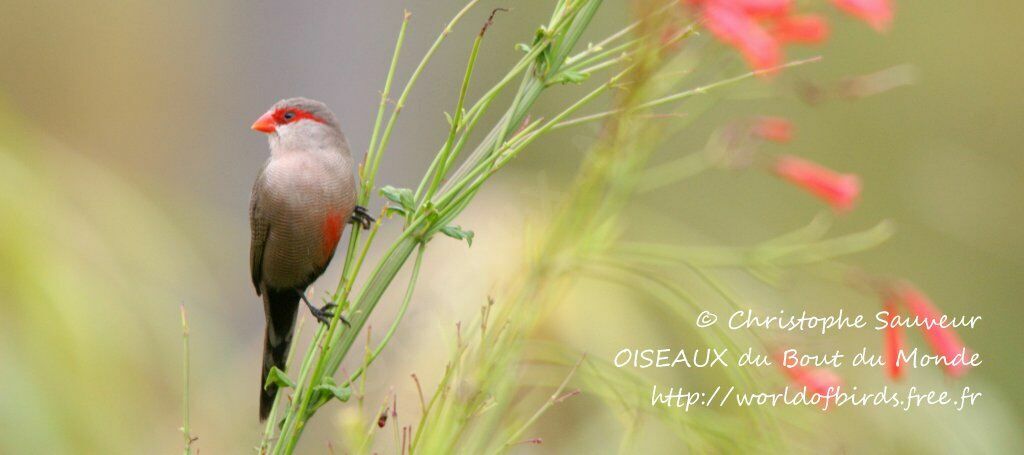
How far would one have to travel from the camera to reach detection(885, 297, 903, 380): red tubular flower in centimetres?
141

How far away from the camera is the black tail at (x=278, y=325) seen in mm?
2537

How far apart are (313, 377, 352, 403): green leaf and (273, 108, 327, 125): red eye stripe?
132 cm

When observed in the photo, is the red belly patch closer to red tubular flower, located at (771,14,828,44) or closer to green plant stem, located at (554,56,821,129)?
green plant stem, located at (554,56,821,129)

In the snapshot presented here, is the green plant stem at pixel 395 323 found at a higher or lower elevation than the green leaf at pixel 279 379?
higher

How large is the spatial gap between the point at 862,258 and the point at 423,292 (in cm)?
250

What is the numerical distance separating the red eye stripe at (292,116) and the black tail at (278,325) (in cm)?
40

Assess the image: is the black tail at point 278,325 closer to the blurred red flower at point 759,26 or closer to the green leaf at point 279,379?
the green leaf at point 279,379

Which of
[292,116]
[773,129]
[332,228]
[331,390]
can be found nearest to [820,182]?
[773,129]

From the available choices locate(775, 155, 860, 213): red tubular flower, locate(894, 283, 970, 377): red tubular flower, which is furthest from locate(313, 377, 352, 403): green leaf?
locate(894, 283, 970, 377): red tubular flower

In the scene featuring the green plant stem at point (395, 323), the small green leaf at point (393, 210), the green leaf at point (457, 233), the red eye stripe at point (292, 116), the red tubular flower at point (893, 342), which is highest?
the red eye stripe at point (292, 116)

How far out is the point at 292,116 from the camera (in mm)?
2727

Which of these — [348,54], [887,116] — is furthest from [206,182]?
[887,116]

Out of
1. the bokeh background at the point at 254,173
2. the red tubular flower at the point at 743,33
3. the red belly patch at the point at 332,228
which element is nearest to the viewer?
the red tubular flower at the point at 743,33

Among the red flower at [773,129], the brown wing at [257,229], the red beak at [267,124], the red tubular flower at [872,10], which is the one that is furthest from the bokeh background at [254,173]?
the red beak at [267,124]
